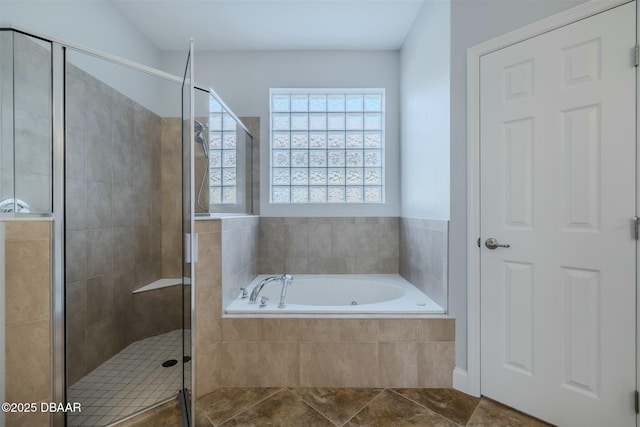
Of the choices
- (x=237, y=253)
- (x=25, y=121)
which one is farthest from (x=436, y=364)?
(x=25, y=121)

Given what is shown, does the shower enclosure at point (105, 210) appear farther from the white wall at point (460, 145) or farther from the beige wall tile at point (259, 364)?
the white wall at point (460, 145)

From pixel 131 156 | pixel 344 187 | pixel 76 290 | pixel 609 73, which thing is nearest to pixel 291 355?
pixel 76 290

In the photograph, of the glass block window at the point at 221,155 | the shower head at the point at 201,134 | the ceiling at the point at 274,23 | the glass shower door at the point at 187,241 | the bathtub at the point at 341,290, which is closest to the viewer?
the glass shower door at the point at 187,241

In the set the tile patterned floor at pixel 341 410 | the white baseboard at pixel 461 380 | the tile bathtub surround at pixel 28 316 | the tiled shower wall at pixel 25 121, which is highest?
the tiled shower wall at pixel 25 121

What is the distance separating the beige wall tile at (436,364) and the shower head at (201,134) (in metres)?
1.80

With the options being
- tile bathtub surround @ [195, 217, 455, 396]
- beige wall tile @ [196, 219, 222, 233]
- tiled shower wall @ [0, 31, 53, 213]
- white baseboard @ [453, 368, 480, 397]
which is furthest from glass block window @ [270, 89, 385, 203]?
tiled shower wall @ [0, 31, 53, 213]

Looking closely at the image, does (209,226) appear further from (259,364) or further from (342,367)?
(342,367)

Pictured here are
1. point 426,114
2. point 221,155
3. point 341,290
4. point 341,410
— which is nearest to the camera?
point 341,410

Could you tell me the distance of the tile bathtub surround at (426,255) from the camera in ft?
5.72

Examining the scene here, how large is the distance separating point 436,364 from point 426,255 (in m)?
0.73

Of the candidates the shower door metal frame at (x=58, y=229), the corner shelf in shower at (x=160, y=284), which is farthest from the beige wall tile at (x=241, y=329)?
the shower door metal frame at (x=58, y=229)

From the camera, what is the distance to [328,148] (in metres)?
2.75

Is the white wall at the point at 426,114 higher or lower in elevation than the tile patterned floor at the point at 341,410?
higher

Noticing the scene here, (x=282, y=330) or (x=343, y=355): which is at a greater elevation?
(x=282, y=330)
